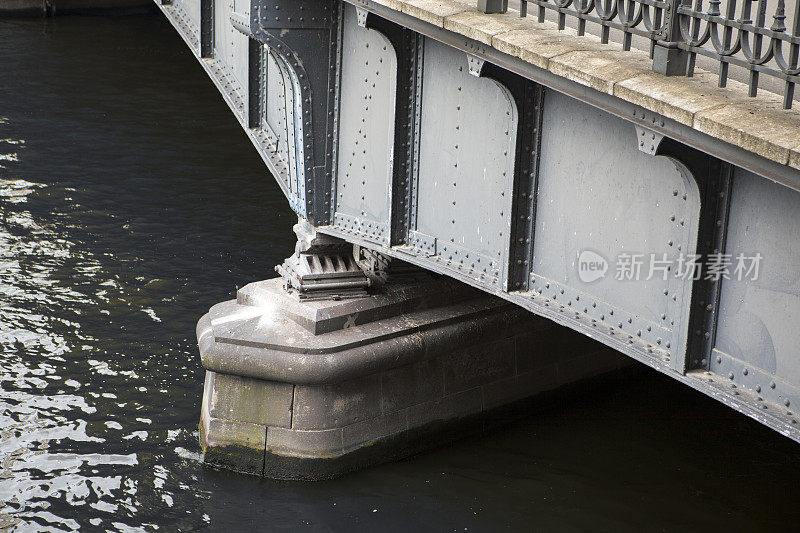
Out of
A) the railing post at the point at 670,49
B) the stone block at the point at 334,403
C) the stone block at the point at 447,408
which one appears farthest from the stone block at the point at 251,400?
the railing post at the point at 670,49

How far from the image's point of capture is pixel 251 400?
11.5 meters

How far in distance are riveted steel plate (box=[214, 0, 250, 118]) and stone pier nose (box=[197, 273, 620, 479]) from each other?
3.41 metres

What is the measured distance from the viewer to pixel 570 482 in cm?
1193

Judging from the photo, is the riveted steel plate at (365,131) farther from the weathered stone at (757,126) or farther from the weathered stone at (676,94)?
the weathered stone at (757,126)

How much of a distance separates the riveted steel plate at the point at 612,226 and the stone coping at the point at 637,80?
26.4 inches

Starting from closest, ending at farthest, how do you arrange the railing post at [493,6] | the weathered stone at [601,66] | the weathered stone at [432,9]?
the weathered stone at [601,66] → the railing post at [493,6] → the weathered stone at [432,9]

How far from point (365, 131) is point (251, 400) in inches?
120

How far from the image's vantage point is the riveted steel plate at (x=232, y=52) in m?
14.4

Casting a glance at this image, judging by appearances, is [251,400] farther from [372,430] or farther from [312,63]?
[312,63]

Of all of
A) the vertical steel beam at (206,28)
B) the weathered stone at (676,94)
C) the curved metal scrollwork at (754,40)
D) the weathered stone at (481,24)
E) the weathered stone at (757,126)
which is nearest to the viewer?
the weathered stone at (757,126)

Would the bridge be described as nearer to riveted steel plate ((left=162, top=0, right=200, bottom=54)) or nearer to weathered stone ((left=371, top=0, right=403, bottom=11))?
weathered stone ((left=371, top=0, right=403, bottom=11))

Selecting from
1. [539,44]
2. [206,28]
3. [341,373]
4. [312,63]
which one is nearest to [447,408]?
[341,373]

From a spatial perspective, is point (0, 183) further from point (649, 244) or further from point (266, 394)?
point (649, 244)

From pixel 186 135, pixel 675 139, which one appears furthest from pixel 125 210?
pixel 675 139
